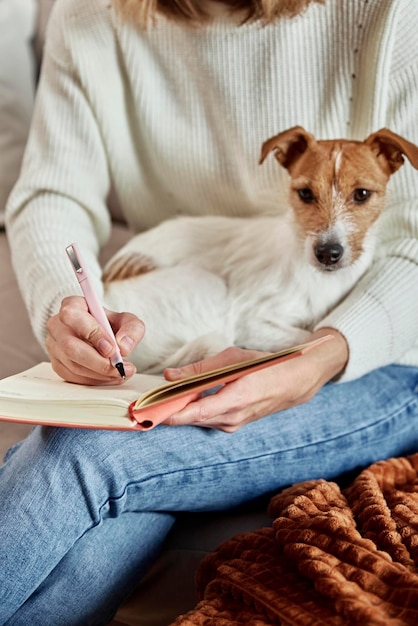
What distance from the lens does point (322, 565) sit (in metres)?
0.88

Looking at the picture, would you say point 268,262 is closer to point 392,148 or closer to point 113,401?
point 392,148

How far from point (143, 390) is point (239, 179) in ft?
2.23

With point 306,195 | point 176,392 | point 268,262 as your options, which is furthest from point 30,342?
point 176,392

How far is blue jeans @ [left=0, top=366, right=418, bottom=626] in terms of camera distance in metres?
1.01

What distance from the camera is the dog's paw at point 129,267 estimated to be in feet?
4.90

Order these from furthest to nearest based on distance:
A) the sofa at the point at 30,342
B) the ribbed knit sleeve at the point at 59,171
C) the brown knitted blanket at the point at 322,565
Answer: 1. the ribbed knit sleeve at the point at 59,171
2. the sofa at the point at 30,342
3. the brown knitted blanket at the point at 322,565

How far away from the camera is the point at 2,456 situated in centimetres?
133

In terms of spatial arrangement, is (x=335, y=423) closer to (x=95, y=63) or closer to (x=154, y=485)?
(x=154, y=485)

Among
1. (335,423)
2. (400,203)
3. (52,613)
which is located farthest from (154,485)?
(400,203)

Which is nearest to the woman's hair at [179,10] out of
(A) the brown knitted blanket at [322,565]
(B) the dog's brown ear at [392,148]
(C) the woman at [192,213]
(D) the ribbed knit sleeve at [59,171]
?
(C) the woman at [192,213]

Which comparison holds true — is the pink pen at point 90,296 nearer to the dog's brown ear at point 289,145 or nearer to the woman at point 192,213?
→ the woman at point 192,213

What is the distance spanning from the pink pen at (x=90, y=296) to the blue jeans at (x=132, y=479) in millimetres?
140

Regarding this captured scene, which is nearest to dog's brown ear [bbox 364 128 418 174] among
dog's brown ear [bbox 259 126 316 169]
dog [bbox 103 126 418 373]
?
dog [bbox 103 126 418 373]

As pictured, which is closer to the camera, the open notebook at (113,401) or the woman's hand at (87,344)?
the open notebook at (113,401)
